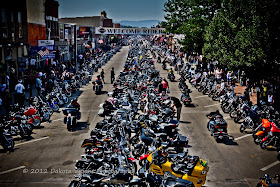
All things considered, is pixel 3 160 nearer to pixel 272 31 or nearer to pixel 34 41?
pixel 272 31

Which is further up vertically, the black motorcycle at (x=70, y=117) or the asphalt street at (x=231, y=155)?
the black motorcycle at (x=70, y=117)

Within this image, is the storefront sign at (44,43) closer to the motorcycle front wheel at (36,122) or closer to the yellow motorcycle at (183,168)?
the motorcycle front wheel at (36,122)

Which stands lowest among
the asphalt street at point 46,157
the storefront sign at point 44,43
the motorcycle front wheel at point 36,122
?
the asphalt street at point 46,157

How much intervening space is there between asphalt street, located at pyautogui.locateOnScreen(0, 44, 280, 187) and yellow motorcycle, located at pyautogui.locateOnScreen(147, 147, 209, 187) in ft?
3.23

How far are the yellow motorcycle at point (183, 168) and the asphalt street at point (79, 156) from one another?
0.99 metres

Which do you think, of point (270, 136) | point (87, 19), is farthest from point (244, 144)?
point (87, 19)

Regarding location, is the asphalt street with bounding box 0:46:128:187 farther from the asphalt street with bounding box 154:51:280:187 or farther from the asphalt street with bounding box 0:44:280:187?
the asphalt street with bounding box 154:51:280:187

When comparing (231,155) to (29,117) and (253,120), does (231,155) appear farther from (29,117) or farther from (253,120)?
(29,117)

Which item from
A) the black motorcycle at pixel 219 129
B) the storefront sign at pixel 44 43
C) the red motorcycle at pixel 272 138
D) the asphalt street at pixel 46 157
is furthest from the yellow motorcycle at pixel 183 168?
the storefront sign at pixel 44 43

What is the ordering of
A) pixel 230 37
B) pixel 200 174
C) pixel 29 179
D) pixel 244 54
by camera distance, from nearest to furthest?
pixel 200 174 → pixel 29 179 → pixel 244 54 → pixel 230 37

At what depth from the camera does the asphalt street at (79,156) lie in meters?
9.57

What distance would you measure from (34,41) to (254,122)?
24.8 metres

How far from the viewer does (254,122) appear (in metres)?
14.1

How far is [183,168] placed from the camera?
8703 mm
